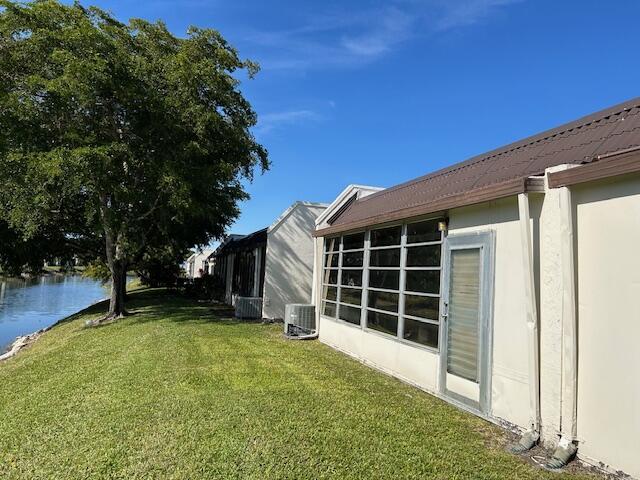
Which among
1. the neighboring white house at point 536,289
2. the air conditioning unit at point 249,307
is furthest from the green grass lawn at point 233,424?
the air conditioning unit at point 249,307

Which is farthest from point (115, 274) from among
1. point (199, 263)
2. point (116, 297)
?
point (199, 263)

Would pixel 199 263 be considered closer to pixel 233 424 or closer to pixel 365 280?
pixel 365 280

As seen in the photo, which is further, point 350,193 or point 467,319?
point 350,193

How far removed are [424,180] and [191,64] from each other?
28.1 ft

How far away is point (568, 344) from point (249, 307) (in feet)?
39.1

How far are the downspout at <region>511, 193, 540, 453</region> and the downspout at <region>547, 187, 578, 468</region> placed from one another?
10.9 inches

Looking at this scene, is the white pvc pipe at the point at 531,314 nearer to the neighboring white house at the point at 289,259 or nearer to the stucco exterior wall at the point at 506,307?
the stucco exterior wall at the point at 506,307

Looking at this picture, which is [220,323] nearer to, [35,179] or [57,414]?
[35,179]

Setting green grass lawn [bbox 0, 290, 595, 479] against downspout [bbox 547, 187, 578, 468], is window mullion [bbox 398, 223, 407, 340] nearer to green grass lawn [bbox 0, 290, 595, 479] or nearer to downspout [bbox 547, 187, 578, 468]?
green grass lawn [bbox 0, 290, 595, 479]

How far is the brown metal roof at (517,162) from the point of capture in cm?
448

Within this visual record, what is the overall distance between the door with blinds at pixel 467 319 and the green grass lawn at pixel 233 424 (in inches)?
11.7

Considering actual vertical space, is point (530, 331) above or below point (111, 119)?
below

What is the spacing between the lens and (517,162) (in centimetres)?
575

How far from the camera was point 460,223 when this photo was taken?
6121mm
